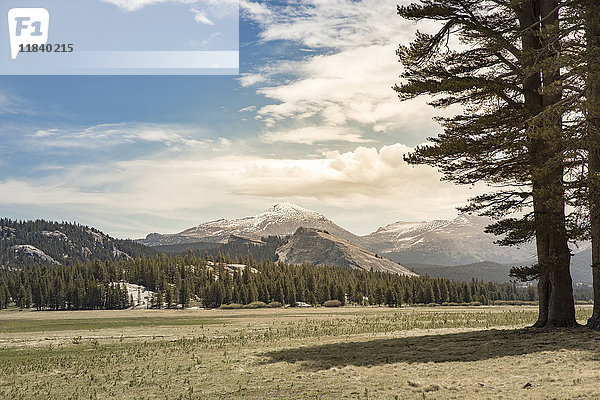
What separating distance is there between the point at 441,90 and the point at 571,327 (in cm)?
1458

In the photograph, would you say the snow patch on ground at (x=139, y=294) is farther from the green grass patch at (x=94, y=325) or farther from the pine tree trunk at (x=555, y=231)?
the pine tree trunk at (x=555, y=231)

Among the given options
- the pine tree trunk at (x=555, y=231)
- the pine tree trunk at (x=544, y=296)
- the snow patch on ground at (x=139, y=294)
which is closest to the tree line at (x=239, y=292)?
the snow patch on ground at (x=139, y=294)

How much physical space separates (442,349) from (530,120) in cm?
1229

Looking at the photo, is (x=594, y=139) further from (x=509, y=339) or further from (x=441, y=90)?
(x=509, y=339)

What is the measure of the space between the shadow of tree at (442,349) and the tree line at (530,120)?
321 centimetres

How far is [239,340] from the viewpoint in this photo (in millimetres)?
37469

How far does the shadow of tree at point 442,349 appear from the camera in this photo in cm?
2103

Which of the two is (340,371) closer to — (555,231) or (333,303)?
(555,231)

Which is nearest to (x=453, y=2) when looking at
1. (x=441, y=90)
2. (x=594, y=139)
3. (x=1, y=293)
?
(x=441, y=90)

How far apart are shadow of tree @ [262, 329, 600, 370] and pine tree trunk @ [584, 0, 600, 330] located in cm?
330

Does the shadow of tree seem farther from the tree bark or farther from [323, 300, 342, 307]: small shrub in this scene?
[323, 300, 342, 307]: small shrub

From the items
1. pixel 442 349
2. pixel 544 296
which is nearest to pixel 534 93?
pixel 544 296

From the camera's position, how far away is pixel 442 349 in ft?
78.5

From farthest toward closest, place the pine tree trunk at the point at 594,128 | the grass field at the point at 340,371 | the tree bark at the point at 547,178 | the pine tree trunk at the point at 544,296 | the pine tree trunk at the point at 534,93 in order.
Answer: the pine tree trunk at the point at 544,296 → the pine tree trunk at the point at 534,93 → the tree bark at the point at 547,178 → the pine tree trunk at the point at 594,128 → the grass field at the point at 340,371
